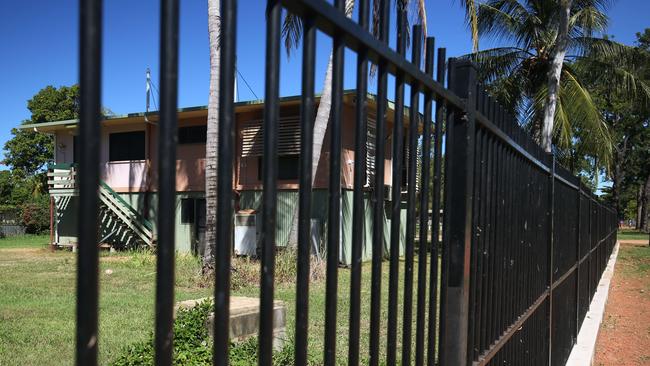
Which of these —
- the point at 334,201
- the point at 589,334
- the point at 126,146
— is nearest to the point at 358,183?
the point at 334,201

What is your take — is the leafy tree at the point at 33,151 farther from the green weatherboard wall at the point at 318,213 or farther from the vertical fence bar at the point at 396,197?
the vertical fence bar at the point at 396,197

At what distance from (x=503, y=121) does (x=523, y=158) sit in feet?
2.17

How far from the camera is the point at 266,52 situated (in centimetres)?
122

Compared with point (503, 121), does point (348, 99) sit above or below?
above

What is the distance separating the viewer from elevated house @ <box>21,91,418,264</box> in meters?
17.5

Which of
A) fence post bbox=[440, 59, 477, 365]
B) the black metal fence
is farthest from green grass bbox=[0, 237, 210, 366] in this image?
fence post bbox=[440, 59, 477, 365]

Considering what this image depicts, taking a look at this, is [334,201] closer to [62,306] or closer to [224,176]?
[224,176]

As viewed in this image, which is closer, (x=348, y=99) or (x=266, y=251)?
(x=266, y=251)

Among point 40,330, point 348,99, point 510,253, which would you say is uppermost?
point 348,99

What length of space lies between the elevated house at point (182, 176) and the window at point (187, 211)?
0.02 m

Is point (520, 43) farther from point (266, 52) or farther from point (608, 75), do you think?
point (266, 52)

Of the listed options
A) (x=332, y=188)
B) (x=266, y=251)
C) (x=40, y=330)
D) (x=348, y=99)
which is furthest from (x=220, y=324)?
(x=348, y=99)

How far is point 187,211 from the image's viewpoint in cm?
2073

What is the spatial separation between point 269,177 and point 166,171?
0.96ft
